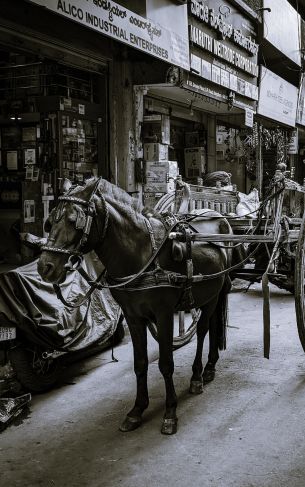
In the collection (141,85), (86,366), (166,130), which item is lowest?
(86,366)

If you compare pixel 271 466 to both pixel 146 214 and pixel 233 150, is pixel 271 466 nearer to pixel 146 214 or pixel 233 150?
pixel 146 214

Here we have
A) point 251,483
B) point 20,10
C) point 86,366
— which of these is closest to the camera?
point 251,483

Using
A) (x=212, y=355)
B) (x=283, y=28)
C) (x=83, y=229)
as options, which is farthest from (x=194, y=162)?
(x=83, y=229)

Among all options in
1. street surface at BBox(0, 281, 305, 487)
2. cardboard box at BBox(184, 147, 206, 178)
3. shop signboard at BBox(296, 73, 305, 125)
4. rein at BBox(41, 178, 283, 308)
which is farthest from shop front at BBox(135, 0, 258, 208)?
rein at BBox(41, 178, 283, 308)

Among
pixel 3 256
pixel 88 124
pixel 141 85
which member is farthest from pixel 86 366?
pixel 141 85

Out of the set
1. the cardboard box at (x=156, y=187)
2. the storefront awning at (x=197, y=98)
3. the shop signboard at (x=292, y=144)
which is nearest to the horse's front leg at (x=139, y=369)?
the cardboard box at (x=156, y=187)

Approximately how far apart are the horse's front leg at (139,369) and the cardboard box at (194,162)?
922cm

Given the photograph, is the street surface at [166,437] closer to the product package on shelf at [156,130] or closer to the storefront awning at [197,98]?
the product package on shelf at [156,130]

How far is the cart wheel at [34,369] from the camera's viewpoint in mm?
5285

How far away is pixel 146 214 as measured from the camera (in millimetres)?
4918

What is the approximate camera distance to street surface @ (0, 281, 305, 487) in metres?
3.93

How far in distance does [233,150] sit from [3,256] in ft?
26.9

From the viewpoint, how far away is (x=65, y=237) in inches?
162

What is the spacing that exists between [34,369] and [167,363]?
1.50 metres
